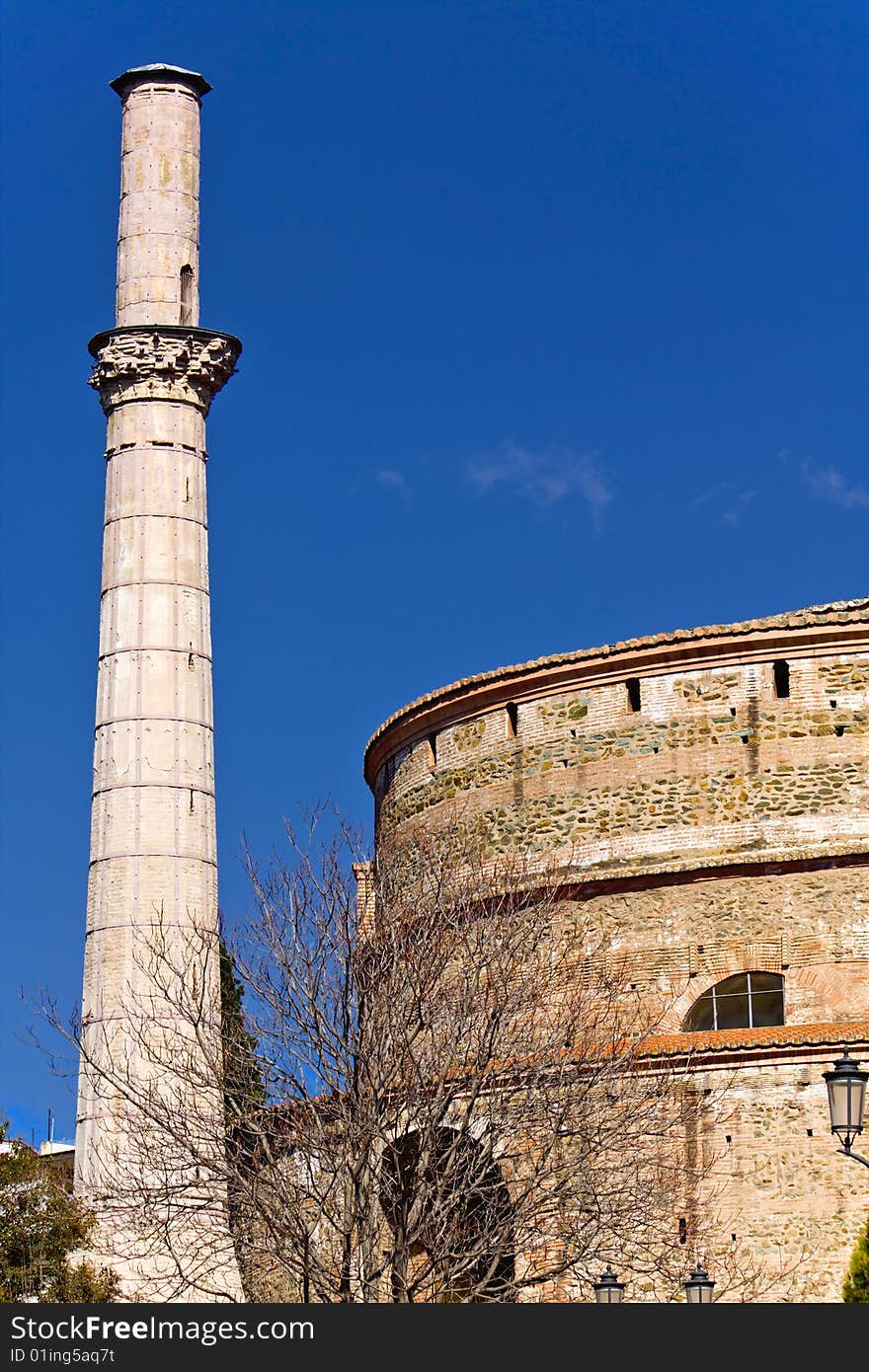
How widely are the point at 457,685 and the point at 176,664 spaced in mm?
3166

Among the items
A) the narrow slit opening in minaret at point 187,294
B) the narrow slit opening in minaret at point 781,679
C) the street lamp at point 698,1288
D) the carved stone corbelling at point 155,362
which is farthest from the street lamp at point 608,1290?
the narrow slit opening in minaret at point 187,294

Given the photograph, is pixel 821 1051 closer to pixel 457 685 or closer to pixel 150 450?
pixel 457 685

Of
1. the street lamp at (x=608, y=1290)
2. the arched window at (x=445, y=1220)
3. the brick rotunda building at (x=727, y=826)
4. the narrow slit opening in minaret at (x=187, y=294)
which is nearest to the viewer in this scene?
the street lamp at (x=608, y=1290)

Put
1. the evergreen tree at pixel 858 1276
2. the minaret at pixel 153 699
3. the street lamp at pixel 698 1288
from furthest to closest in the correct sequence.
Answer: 1. the minaret at pixel 153 699
2. the evergreen tree at pixel 858 1276
3. the street lamp at pixel 698 1288

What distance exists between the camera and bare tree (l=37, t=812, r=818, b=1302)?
67.9 feet

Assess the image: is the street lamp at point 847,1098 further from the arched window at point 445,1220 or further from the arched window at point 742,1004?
the arched window at point 742,1004

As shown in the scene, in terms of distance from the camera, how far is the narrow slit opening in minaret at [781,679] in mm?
25438

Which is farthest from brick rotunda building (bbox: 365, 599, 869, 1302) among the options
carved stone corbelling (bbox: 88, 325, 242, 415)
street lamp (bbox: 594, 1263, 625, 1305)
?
carved stone corbelling (bbox: 88, 325, 242, 415)

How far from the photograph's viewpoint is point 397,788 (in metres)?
28.7

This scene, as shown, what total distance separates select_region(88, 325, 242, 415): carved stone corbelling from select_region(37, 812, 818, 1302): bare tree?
22.1ft

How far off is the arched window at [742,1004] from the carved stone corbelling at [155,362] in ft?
30.1

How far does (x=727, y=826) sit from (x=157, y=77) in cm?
1126
